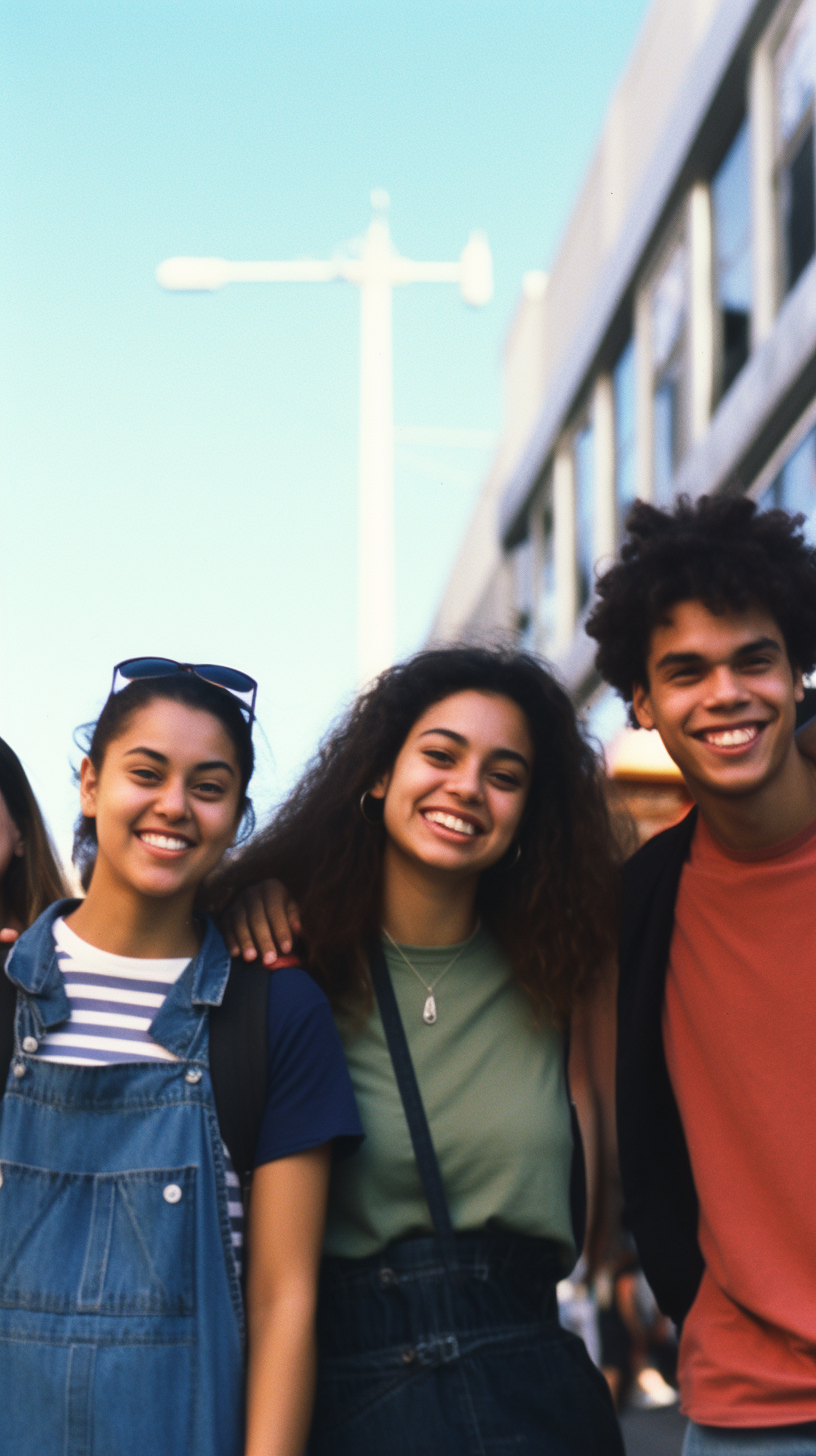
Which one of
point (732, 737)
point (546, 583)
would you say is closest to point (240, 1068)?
point (732, 737)

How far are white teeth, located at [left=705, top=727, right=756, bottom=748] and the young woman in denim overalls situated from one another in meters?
0.93

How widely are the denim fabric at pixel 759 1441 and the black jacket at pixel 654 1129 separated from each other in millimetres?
279

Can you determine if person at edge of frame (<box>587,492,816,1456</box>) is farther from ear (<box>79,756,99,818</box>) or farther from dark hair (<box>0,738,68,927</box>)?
dark hair (<box>0,738,68,927</box>)

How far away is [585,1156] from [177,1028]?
999 millimetres

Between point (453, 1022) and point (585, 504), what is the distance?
16.0 metres

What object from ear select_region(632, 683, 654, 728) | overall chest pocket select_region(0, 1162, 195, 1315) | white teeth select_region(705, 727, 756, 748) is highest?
ear select_region(632, 683, 654, 728)

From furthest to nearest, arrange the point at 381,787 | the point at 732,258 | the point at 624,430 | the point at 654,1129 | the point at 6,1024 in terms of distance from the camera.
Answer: the point at 624,430 < the point at 732,258 < the point at 381,787 < the point at 654,1129 < the point at 6,1024

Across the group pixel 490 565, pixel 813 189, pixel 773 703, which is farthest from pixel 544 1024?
pixel 490 565

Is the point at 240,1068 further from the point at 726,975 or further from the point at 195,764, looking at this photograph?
the point at 726,975

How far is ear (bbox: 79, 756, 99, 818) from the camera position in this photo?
3.19 meters

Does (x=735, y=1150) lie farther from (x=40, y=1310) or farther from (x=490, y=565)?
(x=490, y=565)

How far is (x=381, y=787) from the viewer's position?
366 centimetres

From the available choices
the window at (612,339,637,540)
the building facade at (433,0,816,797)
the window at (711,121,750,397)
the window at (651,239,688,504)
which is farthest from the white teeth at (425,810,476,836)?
the window at (612,339,637,540)

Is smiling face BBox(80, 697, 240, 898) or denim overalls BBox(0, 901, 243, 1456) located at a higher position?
smiling face BBox(80, 697, 240, 898)
